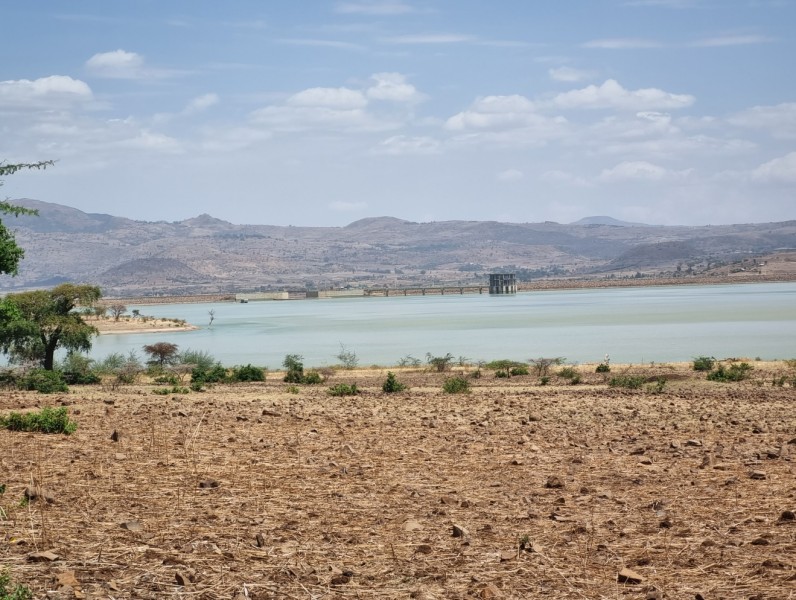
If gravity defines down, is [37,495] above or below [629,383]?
above

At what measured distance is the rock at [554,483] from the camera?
416 inches

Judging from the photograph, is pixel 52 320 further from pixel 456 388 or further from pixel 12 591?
pixel 12 591

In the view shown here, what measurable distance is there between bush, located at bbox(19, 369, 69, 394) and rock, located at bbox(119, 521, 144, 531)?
19450mm

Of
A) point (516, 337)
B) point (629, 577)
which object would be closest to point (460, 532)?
point (629, 577)

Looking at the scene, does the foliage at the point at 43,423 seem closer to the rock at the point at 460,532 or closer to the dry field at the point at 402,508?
the dry field at the point at 402,508

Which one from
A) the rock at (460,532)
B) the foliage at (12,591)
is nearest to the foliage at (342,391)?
the rock at (460,532)

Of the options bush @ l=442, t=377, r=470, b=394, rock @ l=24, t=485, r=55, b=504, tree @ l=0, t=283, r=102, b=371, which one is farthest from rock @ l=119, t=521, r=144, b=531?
tree @ l=0, t=283, r=102, b=371

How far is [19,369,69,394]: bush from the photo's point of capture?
89.9ft

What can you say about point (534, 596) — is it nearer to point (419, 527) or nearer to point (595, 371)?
point (419, 527)

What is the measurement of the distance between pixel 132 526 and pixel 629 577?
13.4 feet

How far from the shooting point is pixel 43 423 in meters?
14.6

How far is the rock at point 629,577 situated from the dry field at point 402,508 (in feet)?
0.05

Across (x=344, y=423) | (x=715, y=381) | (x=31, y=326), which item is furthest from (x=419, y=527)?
(x=31, y=326)

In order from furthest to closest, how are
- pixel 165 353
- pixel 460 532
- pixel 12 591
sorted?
pixel 165 353
pixel 460 532
pixel 12 591
